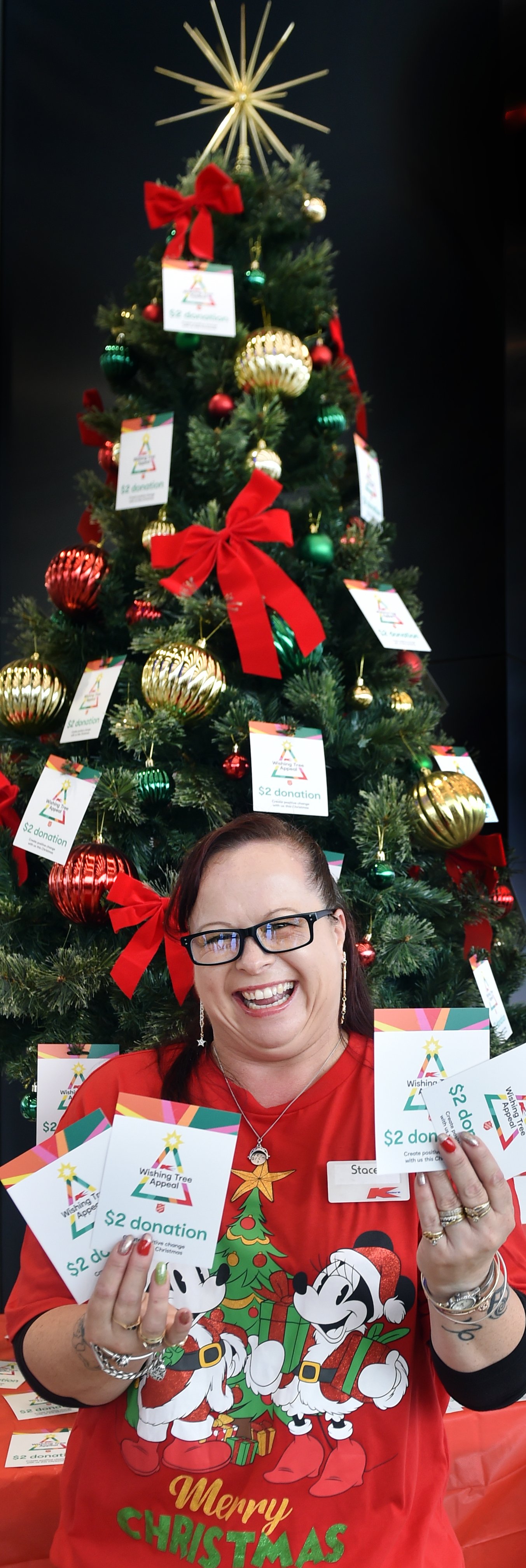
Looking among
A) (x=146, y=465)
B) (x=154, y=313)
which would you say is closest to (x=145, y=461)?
(x=146, y=465)

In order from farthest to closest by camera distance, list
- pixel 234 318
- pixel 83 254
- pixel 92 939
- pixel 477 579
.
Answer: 1. pixel 83 254
2. pixel 477 579
3. pixel 234 318
4. pixel 92 939

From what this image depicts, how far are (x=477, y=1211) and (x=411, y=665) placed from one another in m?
1.24

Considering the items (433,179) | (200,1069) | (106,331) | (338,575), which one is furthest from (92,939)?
(433,179)

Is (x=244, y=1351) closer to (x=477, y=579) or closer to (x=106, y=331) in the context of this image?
(x=477, y=579)

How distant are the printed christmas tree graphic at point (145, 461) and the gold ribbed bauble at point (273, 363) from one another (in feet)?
0.73

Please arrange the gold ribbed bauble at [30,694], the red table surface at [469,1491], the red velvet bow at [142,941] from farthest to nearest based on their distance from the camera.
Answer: the gold ribbed bauble at [30,694], the red velvet bow at [142,941], the red table surface at [469,1491]

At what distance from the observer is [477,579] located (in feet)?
9.59

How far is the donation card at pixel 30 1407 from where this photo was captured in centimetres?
165

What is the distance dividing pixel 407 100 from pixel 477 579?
59.4 inches

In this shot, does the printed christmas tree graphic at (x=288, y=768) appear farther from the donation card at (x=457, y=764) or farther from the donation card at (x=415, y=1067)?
the donation card at (x=415, y=1067)

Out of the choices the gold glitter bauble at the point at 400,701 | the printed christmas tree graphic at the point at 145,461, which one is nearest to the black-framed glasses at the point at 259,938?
the gold glitter bauble at the point at 400,701

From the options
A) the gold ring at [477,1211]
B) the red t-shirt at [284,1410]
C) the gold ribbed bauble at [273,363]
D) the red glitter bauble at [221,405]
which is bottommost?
the red t-shirt at [284,1410]

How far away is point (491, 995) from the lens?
1786 mm

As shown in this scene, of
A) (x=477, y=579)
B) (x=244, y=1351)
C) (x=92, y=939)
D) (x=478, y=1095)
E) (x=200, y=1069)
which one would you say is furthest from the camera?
(x=477, y=579)
